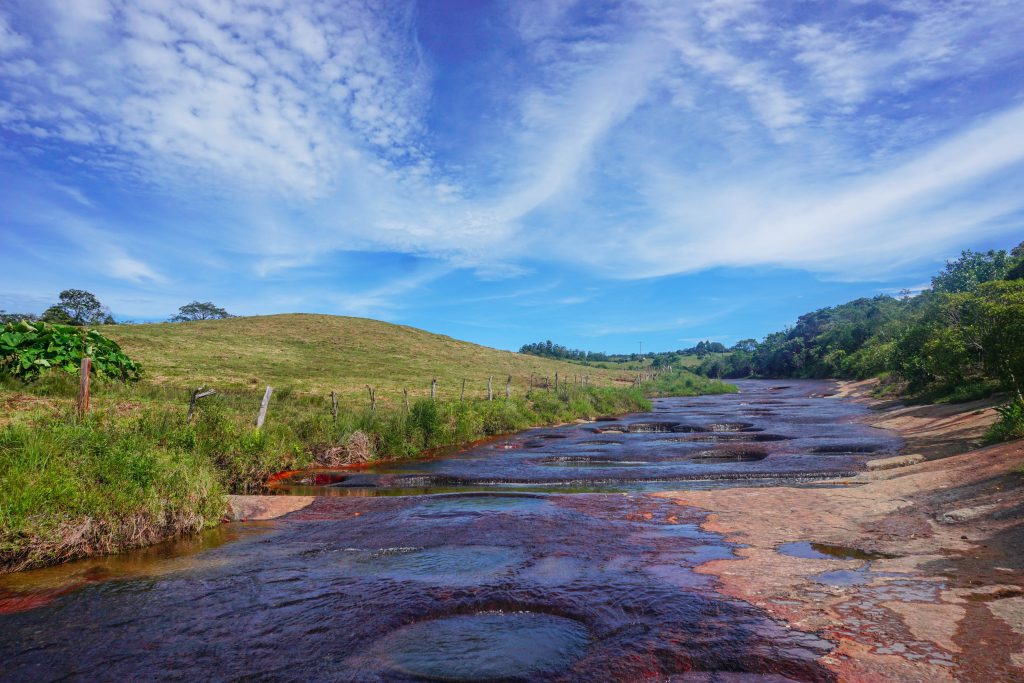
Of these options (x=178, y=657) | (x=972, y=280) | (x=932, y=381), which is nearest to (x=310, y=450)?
(x=178, y=657)

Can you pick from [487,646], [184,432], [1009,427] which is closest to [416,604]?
[487,646]

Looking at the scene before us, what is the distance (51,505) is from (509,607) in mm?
7364

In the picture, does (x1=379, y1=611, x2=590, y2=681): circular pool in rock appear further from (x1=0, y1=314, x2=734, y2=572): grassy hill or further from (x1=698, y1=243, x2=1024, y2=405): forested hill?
(x1=698, y1=243, x2=1024, y2=405): forested hill

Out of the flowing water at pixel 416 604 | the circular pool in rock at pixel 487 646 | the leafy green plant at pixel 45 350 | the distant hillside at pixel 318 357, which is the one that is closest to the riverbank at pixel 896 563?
the flowing water at pixel 416 604

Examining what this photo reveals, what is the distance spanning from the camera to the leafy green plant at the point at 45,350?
18.9m

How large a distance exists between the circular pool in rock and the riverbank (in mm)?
2390

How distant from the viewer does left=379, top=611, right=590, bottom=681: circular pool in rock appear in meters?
5.45

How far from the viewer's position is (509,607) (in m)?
7.02

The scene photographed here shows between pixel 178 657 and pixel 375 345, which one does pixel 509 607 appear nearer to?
pixel 178 657

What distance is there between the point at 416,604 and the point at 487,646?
145 centimetres

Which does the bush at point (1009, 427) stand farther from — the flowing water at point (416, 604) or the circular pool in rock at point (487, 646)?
the circular pool in rock at point (487, 646)

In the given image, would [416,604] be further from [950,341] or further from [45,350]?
[950,341]

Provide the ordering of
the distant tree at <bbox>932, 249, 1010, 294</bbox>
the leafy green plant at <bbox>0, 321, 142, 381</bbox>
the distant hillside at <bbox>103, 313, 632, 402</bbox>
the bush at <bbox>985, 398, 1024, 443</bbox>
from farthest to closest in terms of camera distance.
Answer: the distant tree at <bbox>932, 249, 1010, 294</bbox>, the distant hillside at <bbox>103, 313, 632, 402</bbox>, the leafy green plant at <bbox>0, 321, 142, 381</bbox>, the bush at <bbox>985, 398, 1024, 443</bbox>

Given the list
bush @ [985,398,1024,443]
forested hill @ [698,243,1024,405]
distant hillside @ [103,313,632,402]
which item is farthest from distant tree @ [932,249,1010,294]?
bush @ [985,398,1024,443]
